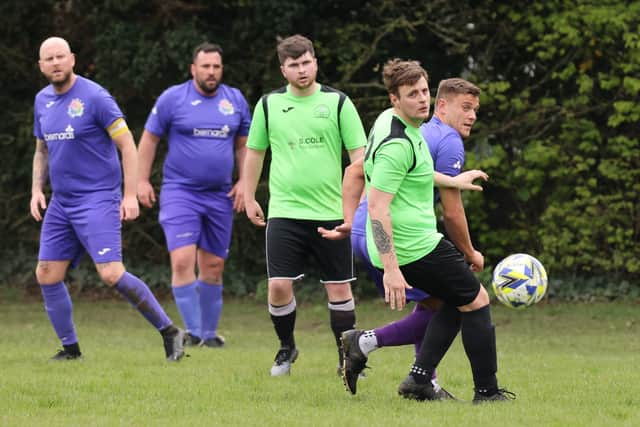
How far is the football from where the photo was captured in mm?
7660

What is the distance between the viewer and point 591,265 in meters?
14.5

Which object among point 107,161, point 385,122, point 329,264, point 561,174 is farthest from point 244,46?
point 385,122

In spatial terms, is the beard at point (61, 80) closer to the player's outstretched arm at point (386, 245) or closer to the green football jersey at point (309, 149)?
the green football jersey at point (309, 149)

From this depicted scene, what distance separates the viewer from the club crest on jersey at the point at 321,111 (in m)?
8.03

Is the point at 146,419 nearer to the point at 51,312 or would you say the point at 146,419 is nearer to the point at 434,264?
the point at 434,264

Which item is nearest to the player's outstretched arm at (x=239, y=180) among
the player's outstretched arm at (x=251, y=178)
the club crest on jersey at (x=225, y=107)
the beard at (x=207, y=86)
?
the club crest on jersey at (x=225, y=107)

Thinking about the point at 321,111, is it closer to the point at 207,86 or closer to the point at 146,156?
the point at 207,86

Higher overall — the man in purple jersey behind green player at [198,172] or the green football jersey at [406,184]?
the green football jersey at [406,184]

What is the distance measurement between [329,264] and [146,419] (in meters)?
2.21

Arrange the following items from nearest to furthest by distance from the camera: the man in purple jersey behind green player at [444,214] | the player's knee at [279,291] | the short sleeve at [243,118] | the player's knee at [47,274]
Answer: the man in purple jersey behind green player at [444,214] < the player's knee at [279,291] < the player's knee at [47,274] < the short sleeve at [243,118]

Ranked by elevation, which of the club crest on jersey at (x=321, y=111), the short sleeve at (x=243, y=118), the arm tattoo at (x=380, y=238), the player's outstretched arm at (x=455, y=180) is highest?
the player's outstretched arm at (x=455, y=180)

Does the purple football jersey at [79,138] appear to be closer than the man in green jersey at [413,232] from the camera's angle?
No

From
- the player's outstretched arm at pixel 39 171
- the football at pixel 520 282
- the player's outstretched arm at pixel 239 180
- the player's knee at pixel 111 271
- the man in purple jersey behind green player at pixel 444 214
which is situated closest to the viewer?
the man in purple jersey behind green player at pixel 444 214

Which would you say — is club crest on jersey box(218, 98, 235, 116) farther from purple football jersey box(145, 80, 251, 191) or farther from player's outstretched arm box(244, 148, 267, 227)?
player's outstretched arm box(244, 148, 267, 227)
